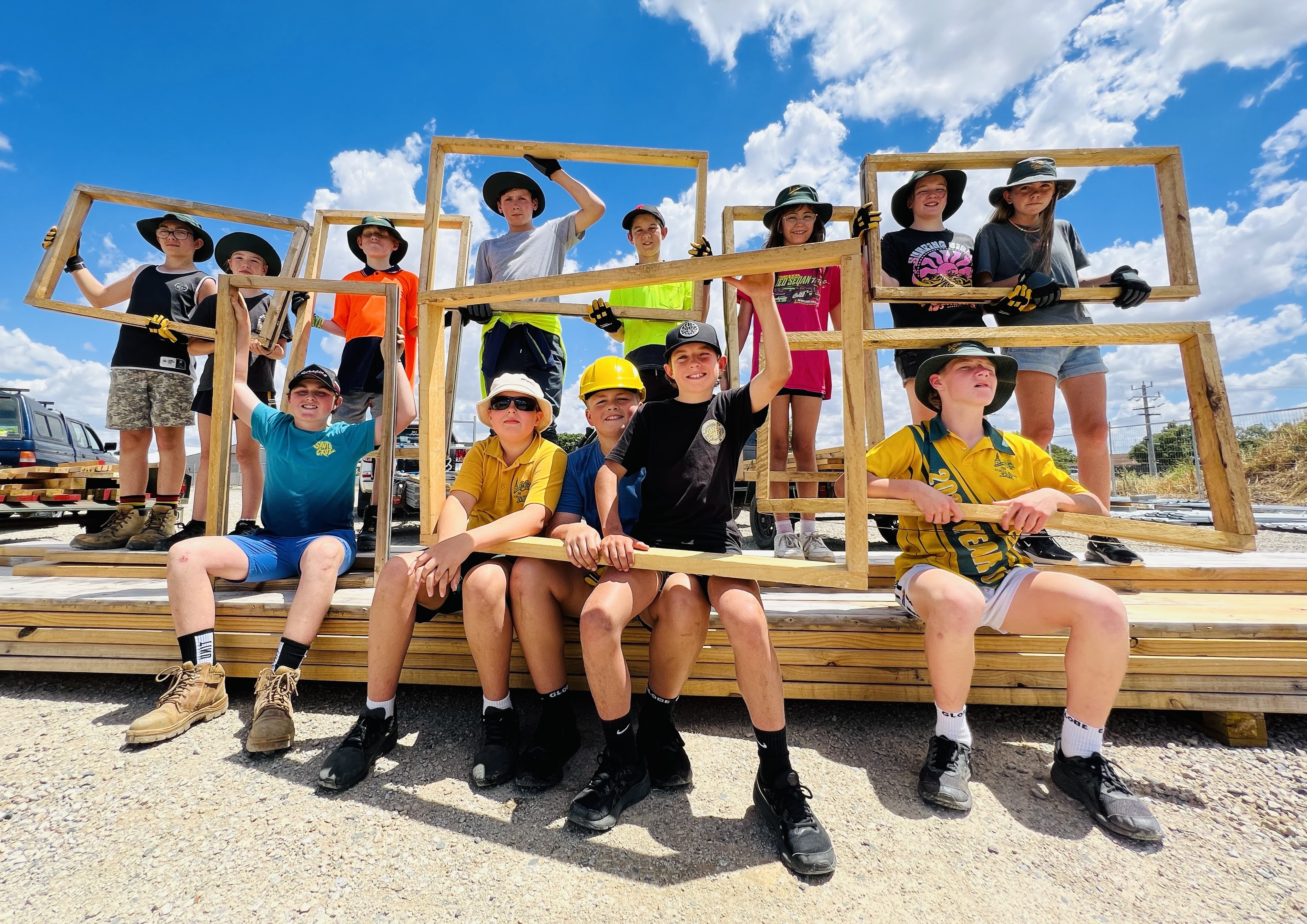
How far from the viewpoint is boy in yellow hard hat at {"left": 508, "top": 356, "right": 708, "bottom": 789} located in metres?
2.14

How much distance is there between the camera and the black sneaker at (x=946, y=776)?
197cm

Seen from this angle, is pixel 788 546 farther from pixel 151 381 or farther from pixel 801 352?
pixel 151 381

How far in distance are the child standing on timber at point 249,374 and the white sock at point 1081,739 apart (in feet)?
14.3

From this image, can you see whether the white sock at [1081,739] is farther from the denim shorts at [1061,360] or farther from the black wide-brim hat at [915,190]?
the black wide-brim hat at [915,190]

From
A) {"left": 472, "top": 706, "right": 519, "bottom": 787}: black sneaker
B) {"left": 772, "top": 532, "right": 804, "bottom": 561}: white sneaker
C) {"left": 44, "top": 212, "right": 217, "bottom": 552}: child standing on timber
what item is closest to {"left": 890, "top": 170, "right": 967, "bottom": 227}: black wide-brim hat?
{"left": 772, "top": 532, "right": 804, "bottom": 561}: white sneaker

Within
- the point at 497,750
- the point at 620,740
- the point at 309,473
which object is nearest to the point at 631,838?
the point at 620,740

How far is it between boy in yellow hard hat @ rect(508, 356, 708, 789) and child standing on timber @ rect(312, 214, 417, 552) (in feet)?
7.52

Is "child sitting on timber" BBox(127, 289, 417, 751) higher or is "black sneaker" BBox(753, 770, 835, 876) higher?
"child sitting on timber" BBox(127, 289, 417, 751)

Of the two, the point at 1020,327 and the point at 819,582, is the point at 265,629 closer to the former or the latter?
the point at 819,582

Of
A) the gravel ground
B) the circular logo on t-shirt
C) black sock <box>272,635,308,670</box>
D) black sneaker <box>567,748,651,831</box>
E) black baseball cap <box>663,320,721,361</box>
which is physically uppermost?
black baseball cap <box>663,320,721,361</box>

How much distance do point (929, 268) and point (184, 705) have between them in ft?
15.2

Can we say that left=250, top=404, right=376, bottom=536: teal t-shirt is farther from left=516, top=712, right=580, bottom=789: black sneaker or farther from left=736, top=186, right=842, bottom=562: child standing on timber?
left=736, top=186, right=842, bottom=562: child standing on timber

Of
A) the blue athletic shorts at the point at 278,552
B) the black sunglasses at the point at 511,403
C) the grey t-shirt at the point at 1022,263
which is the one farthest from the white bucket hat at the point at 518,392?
the grey t-shirt at the point at 1022,263

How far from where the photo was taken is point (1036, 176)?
3344mm
